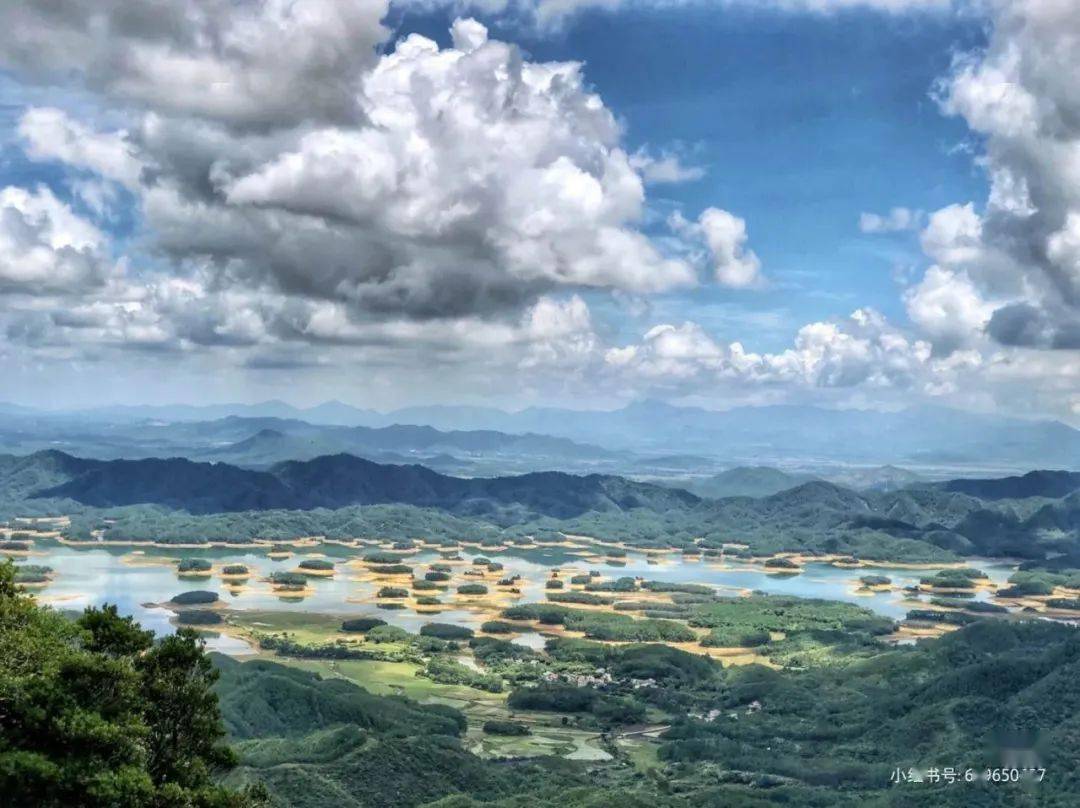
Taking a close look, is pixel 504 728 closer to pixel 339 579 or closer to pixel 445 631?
pixel 445 631

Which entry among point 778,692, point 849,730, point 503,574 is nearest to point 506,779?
point 849,730

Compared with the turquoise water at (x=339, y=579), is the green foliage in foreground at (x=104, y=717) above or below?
above

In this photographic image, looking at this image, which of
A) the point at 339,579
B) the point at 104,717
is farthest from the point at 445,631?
the point at 104,717

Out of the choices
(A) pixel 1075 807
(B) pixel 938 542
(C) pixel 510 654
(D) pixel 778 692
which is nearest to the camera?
(A) pixel 1075 807

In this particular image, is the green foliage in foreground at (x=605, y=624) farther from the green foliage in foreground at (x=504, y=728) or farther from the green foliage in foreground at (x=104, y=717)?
the green foliage in foreground at (x=104, y=717)

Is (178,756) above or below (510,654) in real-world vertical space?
above

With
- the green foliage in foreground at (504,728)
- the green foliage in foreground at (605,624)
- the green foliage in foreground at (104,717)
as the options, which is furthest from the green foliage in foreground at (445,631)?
the green foliage in foreground at (104,717)

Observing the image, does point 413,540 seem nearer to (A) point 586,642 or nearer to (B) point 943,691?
(A) point 586,642
